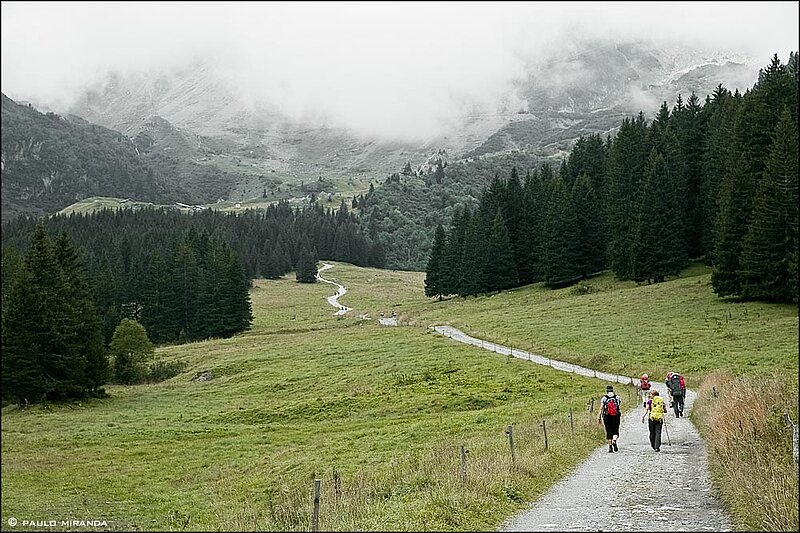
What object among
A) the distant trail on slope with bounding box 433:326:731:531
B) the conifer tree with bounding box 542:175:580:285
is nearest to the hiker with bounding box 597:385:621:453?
the distant trail on slope with bounding box 433:326:731:531

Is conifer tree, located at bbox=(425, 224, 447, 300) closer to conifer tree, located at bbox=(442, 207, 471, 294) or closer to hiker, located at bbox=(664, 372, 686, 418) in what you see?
conifer tree, located at bbox=(442, 207, 471, 294)

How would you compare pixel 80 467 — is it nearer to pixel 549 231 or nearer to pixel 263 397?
pixel 263 397

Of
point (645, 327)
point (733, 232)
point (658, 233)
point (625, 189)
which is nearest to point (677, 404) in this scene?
point (645, 327)

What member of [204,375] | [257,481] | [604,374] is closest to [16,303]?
[204,375]

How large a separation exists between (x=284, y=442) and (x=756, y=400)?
21335mm

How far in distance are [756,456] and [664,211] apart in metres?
67.5

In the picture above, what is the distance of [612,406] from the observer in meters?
21.5

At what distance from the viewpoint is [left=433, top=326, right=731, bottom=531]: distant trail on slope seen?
1301 centimetres

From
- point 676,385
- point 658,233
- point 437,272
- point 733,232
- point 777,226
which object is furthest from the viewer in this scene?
point 437,272

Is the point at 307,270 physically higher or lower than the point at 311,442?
higher

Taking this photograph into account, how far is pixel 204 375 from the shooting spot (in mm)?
56906

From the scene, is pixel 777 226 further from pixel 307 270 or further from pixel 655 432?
pixel 307 270

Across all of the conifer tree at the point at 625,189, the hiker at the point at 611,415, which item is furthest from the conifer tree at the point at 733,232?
the hiker at the point at 611,415

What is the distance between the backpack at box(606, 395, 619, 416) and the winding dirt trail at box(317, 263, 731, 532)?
134cm
